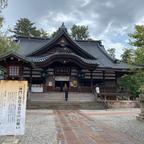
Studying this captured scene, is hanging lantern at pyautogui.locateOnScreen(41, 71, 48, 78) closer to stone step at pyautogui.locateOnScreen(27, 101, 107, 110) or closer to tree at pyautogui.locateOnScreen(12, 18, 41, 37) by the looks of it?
stone step at pyautogui.locateOnScreen(27, 101, 107, 110)

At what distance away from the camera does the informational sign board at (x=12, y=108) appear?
4.16 metres

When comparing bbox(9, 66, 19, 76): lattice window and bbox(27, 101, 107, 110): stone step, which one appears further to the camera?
bbox(27, 101, 107, 110): stone step

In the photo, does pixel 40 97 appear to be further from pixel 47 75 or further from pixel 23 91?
pixel 23 91

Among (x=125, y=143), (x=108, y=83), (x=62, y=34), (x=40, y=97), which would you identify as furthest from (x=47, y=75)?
(x=125, y=143)

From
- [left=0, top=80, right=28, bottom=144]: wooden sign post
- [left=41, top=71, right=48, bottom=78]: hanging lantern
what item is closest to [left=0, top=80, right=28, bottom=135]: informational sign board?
[left=0, top=80, right=28, bottom=144]: wooden sign post

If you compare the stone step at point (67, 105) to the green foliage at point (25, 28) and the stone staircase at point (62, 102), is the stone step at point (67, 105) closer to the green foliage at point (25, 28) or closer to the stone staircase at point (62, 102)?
Answer: the stone staircase at point (62, 102)

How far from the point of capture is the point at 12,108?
14.1 ft

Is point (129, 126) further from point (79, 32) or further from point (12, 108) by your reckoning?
point (79, 32)

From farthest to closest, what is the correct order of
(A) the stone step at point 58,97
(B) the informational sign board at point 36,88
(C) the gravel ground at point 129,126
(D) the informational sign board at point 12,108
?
(B) the informational sign board at point 36,88
(A) the stone step at point 58,97
(C) the gravel ground at point 129,126
(D) the informational sign board at point 12,108

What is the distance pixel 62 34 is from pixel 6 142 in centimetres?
1610

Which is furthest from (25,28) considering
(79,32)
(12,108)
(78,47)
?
(12,108)

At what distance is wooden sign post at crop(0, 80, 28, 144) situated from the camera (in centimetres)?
416

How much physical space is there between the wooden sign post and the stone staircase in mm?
8450

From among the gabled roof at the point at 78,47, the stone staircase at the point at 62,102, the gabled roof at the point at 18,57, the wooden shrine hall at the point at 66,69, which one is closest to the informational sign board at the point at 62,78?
the wooden shrine hall at the point at 66,69
